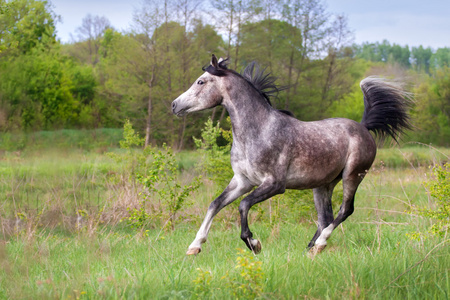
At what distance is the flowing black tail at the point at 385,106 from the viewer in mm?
6223

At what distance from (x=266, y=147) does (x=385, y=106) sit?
2131 mm

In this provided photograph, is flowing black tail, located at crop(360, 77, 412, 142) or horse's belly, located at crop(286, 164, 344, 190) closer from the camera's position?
horse's belly, located at crop(286, 164, 344, 190)

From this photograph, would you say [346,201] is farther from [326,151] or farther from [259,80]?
[259,80]

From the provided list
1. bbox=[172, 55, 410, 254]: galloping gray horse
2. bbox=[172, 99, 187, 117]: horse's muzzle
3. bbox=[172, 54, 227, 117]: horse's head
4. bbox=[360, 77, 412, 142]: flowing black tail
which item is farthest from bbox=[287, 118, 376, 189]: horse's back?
bbox=[172, 99, 187, 117]: horse's muzzle

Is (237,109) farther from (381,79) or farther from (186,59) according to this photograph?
(186,59)

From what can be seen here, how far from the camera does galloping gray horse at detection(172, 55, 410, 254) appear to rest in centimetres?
503

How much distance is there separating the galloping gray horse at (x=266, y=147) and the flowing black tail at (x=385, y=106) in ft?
2.03

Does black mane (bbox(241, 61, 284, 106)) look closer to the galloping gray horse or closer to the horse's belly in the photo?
the galloping gray horse

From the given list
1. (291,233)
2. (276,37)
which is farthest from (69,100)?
(291,233)

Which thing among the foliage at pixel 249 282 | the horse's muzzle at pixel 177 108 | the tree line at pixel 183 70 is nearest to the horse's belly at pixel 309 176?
the horse's muzzle at pixel 177 108

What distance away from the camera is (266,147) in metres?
5.04

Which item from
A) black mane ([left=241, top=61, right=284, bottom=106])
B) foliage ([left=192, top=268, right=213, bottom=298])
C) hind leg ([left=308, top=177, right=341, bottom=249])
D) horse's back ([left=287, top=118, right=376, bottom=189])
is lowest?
foliage ([left=192, top=268, right=213, bottom=298])

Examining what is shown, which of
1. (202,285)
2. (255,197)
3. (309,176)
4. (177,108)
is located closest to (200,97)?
(177,108)

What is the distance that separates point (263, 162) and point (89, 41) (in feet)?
182
